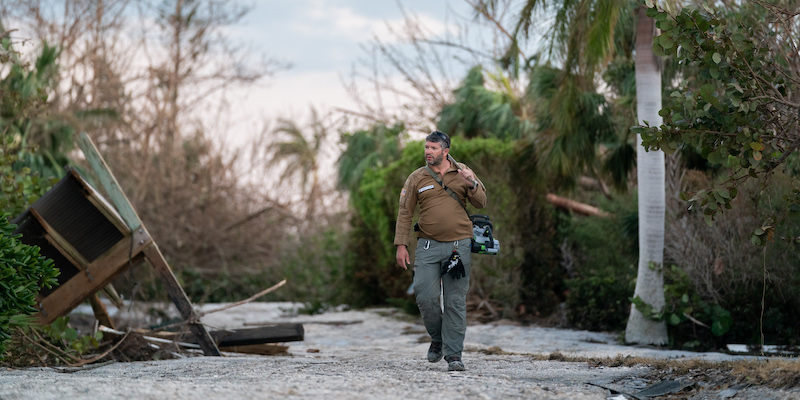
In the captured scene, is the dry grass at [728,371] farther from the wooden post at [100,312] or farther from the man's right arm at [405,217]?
the wooden post at [100,312]

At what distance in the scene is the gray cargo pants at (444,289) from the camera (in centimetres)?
647

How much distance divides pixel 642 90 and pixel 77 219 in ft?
22.7

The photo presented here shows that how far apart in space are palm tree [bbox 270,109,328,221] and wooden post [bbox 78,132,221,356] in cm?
1713

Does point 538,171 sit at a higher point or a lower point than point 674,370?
higher

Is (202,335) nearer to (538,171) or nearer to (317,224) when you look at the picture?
(538,171)

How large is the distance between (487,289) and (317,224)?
33.1ft

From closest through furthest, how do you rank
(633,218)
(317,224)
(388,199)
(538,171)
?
(633,218) → (538,171) → (388,199) → (317,224)

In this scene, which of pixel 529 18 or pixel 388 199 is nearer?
pixel 529 18

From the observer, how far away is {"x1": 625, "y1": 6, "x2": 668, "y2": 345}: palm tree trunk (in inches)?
398

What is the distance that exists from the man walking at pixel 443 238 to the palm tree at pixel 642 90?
4.09 meters

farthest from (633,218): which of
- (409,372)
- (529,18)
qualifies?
(409,372)

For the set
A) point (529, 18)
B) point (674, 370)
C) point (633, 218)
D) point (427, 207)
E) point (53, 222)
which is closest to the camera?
point (674, 370)

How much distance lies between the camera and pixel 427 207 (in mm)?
6637

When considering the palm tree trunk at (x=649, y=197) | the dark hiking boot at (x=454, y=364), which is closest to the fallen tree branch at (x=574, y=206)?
the palm tree trunk at (x=649, y=197)
